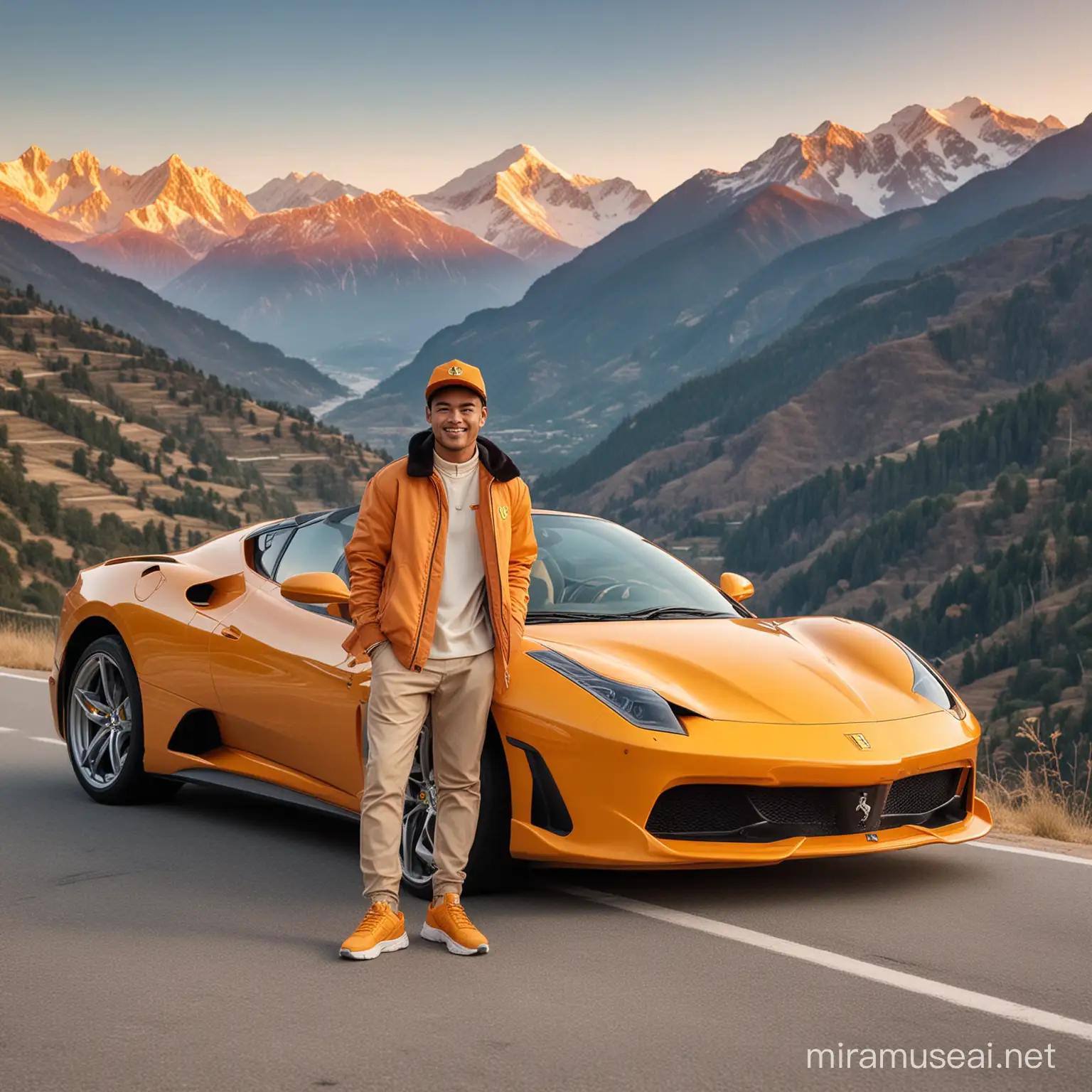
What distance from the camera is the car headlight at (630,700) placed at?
5102 millimetres

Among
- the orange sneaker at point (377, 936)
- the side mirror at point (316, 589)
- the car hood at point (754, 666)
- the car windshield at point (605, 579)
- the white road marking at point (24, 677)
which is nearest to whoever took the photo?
the orange sneaker at point (377, 936)

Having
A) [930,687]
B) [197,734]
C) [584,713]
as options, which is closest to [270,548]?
[197,734]

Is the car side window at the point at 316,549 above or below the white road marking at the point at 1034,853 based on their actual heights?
above

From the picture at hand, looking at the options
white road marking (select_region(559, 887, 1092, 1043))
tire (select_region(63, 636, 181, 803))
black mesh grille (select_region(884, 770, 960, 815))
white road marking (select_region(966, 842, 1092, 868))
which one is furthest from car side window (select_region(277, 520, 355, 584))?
white road marking (select_region(966, 842, 1092, 868))

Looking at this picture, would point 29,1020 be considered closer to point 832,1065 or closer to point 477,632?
point 477,632

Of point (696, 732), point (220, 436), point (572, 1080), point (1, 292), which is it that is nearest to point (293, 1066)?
point (572, 1080)

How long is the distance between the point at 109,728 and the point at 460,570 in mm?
3172

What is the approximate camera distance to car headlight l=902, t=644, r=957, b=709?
5809mm

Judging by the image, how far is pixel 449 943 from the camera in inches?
187

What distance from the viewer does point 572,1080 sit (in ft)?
11.8

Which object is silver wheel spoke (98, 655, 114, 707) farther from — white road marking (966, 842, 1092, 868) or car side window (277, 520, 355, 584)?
white road marking (966, 842, 1092, 868)

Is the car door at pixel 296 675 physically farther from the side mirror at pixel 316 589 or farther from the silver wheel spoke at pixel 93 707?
the silver wheel spoke at pixel 93 707

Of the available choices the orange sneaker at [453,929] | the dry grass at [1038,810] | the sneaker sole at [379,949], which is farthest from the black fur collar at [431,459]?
the dry grass at [1038,810]

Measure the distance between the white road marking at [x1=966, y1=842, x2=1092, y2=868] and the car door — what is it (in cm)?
265
